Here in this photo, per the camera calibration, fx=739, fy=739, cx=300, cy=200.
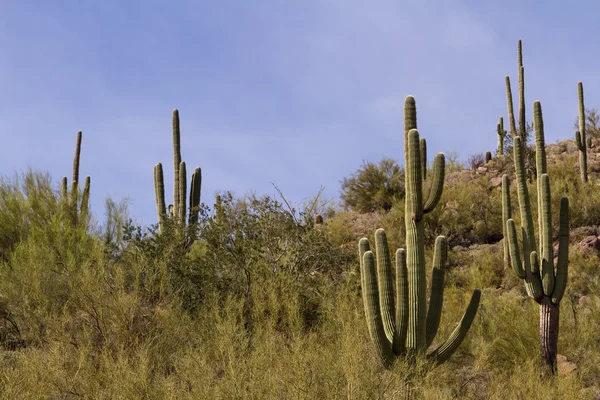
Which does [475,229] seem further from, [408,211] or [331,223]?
[408,211]

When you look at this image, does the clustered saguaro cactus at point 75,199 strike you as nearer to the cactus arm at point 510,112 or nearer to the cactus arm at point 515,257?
the cactus arm at point 515,257

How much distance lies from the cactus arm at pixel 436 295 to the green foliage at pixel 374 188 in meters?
14.9

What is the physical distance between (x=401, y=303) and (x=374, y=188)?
16399 millimetres

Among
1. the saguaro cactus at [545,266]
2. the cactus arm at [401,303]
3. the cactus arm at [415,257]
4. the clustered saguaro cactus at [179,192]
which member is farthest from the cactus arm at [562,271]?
the clustered saguaro cactus at [179,192]

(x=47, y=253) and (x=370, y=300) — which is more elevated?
(x=47, y=253)

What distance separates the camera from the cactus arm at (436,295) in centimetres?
1030

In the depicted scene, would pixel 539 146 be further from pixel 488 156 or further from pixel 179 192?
pixel 488 156

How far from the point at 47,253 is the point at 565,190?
14.7 meters

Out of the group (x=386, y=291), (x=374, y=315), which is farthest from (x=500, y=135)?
(x=374, y=315)

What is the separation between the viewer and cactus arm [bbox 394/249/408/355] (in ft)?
32.3

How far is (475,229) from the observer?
69.2 feet

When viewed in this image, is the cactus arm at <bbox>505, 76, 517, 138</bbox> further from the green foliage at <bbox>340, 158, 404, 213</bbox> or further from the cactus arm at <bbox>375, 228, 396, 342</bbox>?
the cactus arm at <bbox>375, 228, 396, 342</bbox>

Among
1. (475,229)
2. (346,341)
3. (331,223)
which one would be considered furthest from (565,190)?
(346,341)

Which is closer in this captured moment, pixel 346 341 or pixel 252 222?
pixel 346 341
